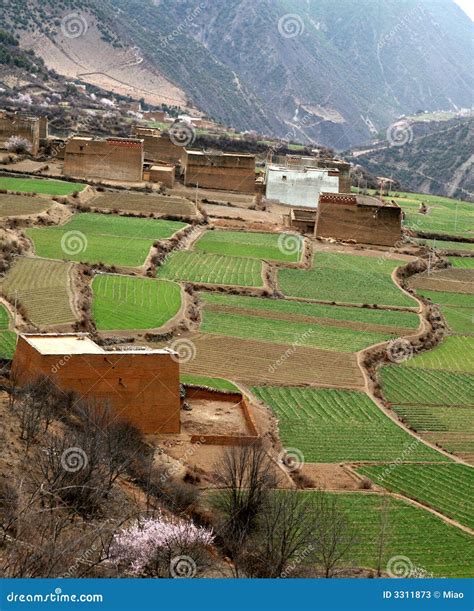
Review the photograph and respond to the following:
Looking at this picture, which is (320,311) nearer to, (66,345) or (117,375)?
(66,345)

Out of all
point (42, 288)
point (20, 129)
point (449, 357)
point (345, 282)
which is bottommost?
point (345, 282)

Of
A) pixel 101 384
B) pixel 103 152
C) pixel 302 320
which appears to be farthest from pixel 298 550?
pixel 103 152

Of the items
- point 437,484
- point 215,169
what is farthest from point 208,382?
point 215,169

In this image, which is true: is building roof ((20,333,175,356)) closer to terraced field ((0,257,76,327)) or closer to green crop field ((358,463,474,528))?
terraced field ((0,257,76,327))

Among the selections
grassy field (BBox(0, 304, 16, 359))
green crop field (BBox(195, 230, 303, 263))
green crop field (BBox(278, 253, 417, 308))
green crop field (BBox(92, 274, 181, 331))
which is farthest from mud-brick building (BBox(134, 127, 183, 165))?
grassy field (BBox(0, 304, 16, 359))

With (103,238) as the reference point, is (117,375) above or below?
above
